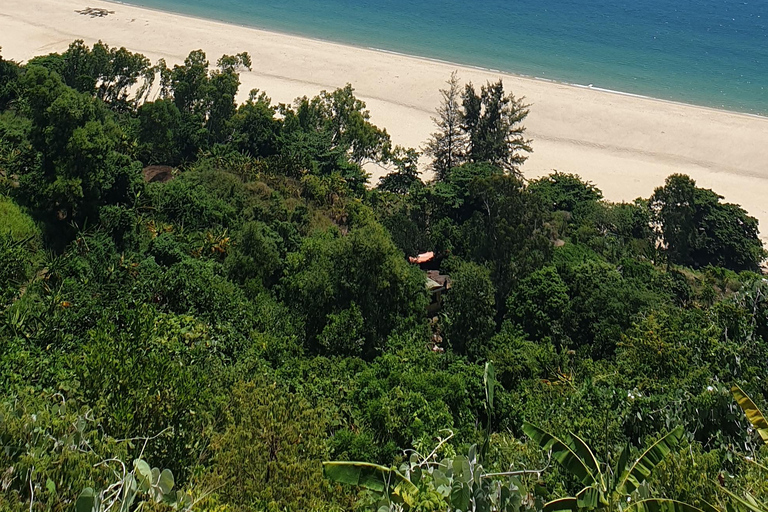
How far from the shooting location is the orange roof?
2305cm

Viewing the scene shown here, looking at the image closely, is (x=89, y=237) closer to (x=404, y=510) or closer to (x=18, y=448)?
(x=18, y=448)

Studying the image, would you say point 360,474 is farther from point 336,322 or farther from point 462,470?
point 336,322

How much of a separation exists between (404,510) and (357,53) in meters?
51.5

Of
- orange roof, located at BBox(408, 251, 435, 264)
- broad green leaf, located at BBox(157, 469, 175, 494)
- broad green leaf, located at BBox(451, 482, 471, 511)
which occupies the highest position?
broad green leaf, located at BBox(451, 482, 471, 511)

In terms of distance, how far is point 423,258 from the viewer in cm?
2341

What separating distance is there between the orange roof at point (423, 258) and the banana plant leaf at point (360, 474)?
51.7 feet

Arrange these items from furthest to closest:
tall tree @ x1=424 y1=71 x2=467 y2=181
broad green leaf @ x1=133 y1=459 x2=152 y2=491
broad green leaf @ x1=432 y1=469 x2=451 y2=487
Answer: tall tree @ x1=424 y1=71 x2=467 y2=181
broad green leaf @ x1=133 y1=459 x2=152 y2=491
broad green leaf @ x1=432 y1=469 x2=451 y2=487

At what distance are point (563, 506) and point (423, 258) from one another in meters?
16.7

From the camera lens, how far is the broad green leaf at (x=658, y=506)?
→ 6.50 meters

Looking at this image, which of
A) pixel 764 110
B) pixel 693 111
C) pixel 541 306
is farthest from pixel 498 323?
pixel 764 110

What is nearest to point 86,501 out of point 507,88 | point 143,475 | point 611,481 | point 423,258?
point 143,475

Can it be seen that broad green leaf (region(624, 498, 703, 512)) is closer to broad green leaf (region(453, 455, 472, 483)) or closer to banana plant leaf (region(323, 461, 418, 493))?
broad green leaf (region(453, 455, 472, 483))

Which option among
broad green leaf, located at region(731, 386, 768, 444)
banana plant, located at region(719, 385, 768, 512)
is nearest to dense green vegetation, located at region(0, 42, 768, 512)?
banana plant, located at region(719, 385, 768, 512)

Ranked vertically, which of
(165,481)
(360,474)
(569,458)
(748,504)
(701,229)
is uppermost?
(748,504)
